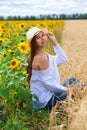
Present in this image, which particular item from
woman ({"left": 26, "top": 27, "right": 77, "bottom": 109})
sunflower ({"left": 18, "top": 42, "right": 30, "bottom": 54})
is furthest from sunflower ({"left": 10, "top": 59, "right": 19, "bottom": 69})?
woman ({"left": 26, "top": 27, "right": 77, "bottom": 109})

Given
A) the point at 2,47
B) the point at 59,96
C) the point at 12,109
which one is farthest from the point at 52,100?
the point at 2,47

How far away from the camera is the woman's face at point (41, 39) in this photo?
15.1 feet

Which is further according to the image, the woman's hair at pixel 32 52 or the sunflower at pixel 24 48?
the woman's hair at pixel 32 52

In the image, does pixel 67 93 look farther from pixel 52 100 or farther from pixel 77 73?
pixel 77 73

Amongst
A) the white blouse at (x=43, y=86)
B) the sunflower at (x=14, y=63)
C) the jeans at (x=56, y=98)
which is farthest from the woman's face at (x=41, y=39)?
the sunflower at (x=14, y=63)

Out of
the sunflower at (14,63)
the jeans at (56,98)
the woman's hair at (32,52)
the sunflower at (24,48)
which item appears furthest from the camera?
the woman's hair at (32,52)

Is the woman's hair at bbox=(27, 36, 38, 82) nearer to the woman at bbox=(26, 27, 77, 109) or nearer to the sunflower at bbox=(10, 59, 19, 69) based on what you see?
the woman at bbox=(26, 27, 77, 109)

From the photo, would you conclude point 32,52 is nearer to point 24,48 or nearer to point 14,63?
point 24,48

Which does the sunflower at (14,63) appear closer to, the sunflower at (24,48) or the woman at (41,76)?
the sunflower at (24,48)

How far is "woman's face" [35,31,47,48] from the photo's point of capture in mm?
4602

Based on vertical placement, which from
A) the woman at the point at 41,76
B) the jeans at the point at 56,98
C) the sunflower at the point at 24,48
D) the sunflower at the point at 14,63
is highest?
the sunflower at the point at 24,48

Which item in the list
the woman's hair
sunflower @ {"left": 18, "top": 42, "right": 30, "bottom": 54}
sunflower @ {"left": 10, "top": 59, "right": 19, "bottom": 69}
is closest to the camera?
sunflower @ {"left": 10, "top": 59, "right": 19, "bottom": 69}

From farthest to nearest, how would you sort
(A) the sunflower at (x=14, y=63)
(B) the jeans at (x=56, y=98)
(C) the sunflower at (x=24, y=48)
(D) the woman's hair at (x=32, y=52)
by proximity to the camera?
(D) the woman's hair at (x=32, y=52) → (B) the jeans at (x=56, y=98) → (C) the sunflower at (x=24, y=48) → (A) the sunflower at (x=14, y=63)

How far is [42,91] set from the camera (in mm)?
4605
